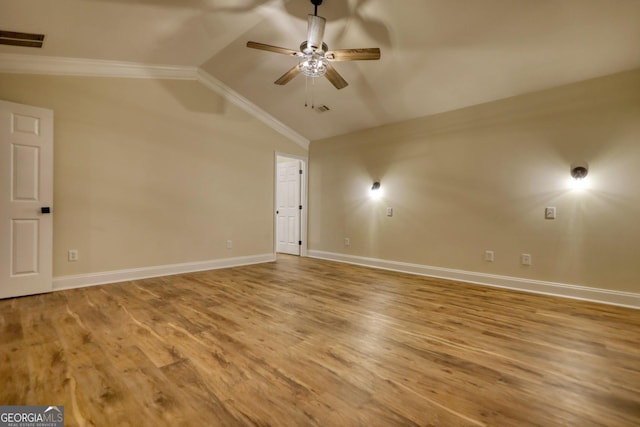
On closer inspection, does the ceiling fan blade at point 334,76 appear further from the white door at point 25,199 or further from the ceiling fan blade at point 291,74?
the white door at point 25,199

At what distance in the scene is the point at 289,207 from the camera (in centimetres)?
654

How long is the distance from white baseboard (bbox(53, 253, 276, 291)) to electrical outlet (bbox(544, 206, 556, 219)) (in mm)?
4348

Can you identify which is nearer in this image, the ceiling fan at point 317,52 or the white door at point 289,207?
the ceiling fan at point 317,52

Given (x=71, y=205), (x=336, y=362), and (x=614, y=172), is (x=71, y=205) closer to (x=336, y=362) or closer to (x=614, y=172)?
(x=336, y=362)

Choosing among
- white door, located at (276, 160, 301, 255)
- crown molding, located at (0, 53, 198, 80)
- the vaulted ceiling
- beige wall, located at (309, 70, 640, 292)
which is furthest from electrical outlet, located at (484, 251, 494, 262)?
crown molding, located at (0, 53, 198, 80)

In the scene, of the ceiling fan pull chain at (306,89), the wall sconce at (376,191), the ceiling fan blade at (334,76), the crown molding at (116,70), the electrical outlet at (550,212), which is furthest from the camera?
the wall sconce at (376,191)

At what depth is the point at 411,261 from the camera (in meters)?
4.63

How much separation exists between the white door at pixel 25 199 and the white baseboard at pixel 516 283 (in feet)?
14.3

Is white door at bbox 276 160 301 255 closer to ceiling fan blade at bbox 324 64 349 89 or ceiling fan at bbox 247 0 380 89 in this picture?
ceiling fan blade at bbox 324 64 349 89

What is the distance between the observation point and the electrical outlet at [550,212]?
11.3 ft

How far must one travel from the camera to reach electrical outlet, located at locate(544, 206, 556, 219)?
3.45 m

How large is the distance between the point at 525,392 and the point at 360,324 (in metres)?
1.20

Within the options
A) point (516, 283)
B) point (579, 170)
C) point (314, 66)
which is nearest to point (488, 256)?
point (516, 283)

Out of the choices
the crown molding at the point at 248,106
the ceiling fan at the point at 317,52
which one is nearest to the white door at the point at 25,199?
the crown molding at the point at 248,106
